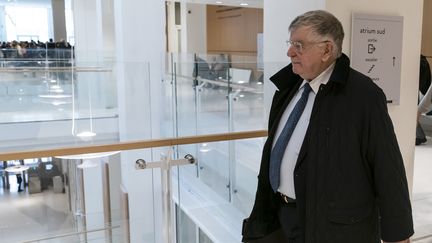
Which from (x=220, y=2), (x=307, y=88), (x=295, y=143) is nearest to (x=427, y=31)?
(x=220, y=2)

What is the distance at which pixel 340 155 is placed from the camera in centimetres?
153

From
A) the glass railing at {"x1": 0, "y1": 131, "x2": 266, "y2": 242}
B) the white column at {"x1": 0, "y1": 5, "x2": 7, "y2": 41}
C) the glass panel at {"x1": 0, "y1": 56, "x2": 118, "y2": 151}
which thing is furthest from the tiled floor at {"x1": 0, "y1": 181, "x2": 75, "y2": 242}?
the white column at {"x1": 0, "y1": 5, "x2": 7, "y2": 41}

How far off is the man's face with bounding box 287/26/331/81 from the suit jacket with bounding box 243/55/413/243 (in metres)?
0.07

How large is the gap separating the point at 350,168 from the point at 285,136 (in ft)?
0.94

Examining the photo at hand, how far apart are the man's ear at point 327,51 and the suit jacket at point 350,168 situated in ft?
0.14

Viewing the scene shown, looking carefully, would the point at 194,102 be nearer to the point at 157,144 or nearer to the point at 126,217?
the point at 126,217

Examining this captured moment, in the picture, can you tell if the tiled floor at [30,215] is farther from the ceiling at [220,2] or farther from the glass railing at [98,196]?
the ceiling at [220,2]

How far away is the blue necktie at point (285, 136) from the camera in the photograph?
5.51 feet

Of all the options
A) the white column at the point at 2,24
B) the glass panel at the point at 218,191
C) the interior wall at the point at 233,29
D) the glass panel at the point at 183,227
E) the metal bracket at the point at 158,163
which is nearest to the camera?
the metal bracket at the point at 158,163

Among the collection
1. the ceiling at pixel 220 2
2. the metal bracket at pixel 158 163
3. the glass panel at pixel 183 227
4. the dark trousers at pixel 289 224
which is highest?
the ceiling at pixel 220 2

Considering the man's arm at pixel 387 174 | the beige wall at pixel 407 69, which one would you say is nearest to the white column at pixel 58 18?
the beige wall at pixel 407 69

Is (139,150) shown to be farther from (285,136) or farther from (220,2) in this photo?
(220,2)

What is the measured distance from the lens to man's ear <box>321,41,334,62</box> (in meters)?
1.57

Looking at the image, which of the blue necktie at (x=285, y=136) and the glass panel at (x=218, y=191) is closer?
the blue necktie at (x=285, y=136)
